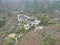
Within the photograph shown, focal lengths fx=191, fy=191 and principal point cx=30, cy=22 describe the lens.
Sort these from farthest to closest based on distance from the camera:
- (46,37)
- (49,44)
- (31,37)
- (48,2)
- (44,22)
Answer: (48,2) → (44,22) → (31,37) → (46,37) → (49,44)

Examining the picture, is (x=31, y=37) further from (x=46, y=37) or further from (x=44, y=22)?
(x=44, y=22)

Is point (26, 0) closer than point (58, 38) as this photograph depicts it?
No

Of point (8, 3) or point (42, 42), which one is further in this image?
point (8, 3)

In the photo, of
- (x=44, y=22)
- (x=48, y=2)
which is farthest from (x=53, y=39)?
(x=48, y=2)

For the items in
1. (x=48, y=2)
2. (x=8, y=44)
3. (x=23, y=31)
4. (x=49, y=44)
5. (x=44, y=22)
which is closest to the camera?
(x=49, y=44)

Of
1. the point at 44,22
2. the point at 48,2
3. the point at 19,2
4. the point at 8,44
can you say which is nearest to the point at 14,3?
the point at 19,2

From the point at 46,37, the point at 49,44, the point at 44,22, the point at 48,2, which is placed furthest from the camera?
the point at 48,2

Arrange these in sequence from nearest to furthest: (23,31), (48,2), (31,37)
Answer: (31,37) < (23,31) < (48,2)

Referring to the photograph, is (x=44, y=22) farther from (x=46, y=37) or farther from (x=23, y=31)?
(x=46, y=37)
